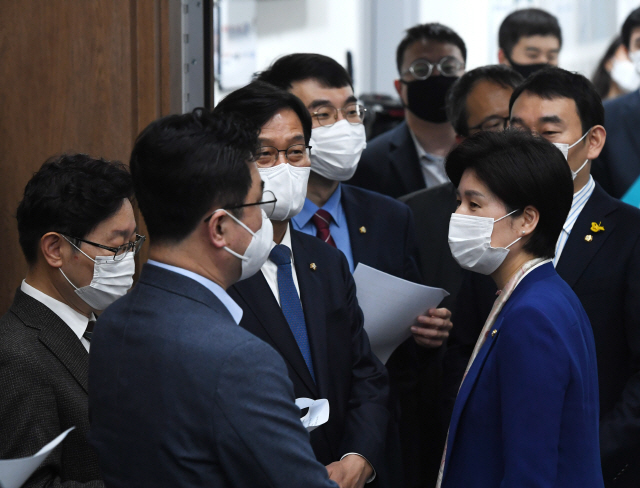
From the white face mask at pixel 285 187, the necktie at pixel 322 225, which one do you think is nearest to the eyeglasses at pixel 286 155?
the white face mask at pixel 285 187

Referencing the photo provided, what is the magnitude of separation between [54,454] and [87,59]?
1219mm

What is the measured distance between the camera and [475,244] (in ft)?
6.14

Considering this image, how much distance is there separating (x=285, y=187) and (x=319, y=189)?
0.50m

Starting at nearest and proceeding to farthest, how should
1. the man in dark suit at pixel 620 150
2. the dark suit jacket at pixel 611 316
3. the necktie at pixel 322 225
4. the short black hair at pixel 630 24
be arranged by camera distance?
1. the dark suit jacket at pixel 611 316
2. the necktie at pixel 322 225
3. the man in dark suit at pixel 620 150
4. the short black hair at pixel 630 24

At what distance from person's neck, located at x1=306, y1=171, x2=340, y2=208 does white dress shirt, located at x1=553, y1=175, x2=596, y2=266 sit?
2.47 ft

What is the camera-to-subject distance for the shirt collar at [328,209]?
248 centimetres

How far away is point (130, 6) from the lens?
228 centimetres

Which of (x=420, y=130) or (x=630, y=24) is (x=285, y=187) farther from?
(x=630, y=24)

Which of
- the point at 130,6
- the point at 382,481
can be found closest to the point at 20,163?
the point at 130,6

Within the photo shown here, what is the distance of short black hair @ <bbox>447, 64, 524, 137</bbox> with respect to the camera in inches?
117

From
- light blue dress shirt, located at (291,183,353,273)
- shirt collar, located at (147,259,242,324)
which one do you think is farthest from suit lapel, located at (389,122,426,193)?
shirt collar, located at (147,259,242,324)

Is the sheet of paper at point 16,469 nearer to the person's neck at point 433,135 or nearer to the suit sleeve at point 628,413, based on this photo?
the suit sleeve at point 628,413

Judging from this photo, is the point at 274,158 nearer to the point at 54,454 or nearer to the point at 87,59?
the point at 87,59

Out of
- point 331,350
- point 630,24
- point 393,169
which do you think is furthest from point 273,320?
point 630,24
